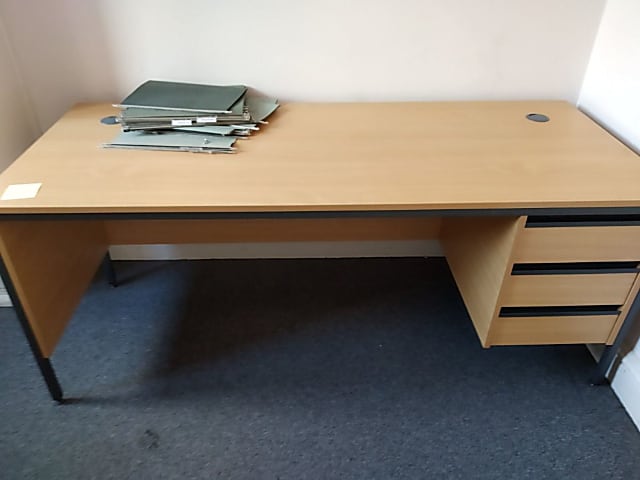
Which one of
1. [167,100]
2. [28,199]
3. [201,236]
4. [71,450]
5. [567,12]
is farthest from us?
[201,236]

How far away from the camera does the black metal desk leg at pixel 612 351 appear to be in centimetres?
155

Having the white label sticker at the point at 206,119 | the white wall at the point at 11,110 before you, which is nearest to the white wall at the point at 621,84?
the white label sticker at the point at 206,119

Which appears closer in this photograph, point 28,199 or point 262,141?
point 28,199

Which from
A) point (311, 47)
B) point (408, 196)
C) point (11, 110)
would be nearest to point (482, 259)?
point (408, 196)

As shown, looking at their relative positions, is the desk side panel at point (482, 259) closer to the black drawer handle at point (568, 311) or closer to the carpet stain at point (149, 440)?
the black drawer handle at point (568, 311)

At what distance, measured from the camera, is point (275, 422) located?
1.60 m

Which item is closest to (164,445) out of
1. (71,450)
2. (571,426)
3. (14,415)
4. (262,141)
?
(71,450)

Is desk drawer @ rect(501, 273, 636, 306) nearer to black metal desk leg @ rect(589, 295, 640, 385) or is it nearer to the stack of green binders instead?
black metal desk leg @ rect(589, 295, 640, 385)

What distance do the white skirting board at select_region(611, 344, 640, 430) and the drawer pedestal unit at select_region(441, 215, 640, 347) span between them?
4.0 inches

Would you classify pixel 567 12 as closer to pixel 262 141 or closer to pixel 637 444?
pixel 262 141

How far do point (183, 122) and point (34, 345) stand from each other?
0.76 meters

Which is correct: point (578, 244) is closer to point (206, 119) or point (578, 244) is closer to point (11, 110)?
point (206, 119)

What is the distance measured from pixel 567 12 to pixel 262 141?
110 centimetres

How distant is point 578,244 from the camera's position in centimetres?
142
